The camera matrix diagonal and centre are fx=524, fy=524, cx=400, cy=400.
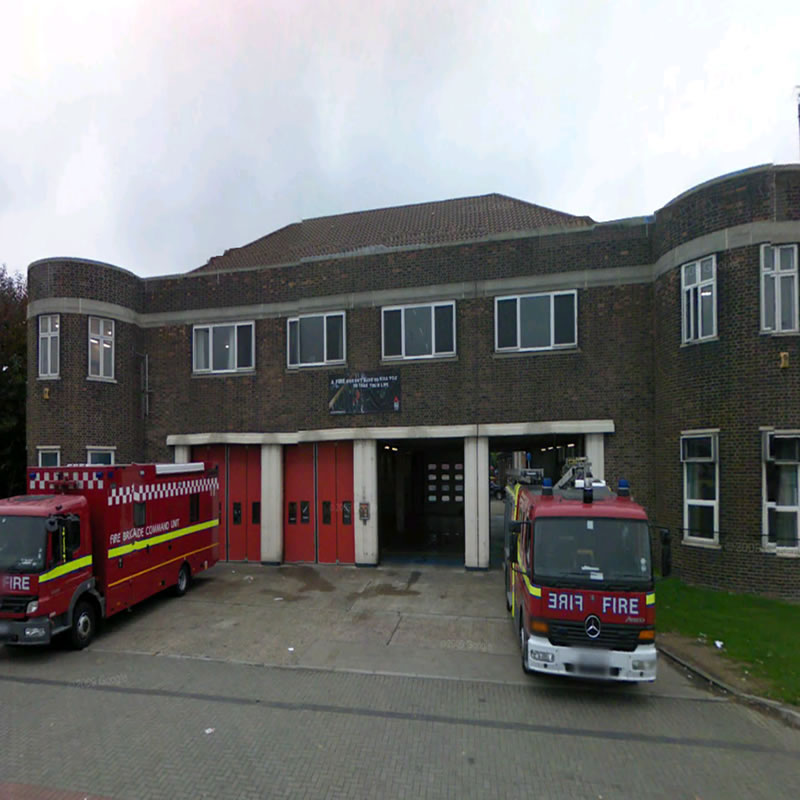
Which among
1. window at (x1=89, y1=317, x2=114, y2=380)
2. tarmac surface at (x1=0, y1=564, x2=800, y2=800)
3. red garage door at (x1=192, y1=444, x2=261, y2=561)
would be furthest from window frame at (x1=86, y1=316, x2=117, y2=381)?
tarmac surface at (x1=0, y1=564, x2=800, y2=800)

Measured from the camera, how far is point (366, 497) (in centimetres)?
1377

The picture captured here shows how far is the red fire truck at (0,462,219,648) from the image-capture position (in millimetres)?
7375

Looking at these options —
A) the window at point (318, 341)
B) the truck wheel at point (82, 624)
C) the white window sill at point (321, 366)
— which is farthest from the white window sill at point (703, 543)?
the truck wheel at point (82, 624)

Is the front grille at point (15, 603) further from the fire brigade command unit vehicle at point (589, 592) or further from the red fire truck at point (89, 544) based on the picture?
the fire brigade command unit vehicle at point (589, 592)

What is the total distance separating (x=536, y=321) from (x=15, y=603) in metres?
11.7

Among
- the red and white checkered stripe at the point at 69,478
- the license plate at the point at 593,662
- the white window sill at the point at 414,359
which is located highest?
the white window sill at the point at 414,359

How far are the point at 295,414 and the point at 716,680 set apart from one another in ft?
36.2

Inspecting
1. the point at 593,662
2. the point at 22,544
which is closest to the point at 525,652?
the point at 593,662

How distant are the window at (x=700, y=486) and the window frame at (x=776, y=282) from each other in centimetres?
244

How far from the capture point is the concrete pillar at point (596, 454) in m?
12.7

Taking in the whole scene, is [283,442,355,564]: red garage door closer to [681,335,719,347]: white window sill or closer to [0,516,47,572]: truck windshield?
[0,516,47,572]: truck windshield

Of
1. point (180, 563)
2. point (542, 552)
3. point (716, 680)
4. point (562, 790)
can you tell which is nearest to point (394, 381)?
point (180, 563)

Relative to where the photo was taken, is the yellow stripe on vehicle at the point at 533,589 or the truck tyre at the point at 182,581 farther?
the truck tyre at the point at 182,581

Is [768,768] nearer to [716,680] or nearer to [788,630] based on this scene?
[716,680]
